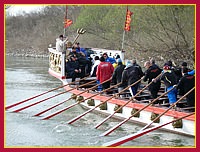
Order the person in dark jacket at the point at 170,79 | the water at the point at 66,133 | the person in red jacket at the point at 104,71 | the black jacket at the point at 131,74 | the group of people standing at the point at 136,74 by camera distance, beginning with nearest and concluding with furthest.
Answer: the water at the point at 66,133 → the group of people standing at the point at 136,74 → the person in dark jacket at the point at 170,79 → the black jacket at the point at 131,74 → the person in red jacket at the point at 104,71

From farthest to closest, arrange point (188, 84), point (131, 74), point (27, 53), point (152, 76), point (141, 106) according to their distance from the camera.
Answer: point (27, 53), point (131, 74), point (152, 76), point (141, 106), point (188, 84)

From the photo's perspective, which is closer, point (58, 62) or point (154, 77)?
point (154, 77)

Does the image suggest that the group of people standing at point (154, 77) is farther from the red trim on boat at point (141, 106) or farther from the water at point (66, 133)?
the water at point (66, 133)

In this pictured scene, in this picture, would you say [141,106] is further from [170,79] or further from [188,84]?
[188,84]

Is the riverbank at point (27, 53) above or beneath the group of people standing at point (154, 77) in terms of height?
above

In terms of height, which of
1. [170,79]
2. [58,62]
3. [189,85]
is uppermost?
[58,62]

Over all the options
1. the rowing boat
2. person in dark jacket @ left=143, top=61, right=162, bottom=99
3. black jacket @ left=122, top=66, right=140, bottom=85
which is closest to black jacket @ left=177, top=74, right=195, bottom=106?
the rowing boat

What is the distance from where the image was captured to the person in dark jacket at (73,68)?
49.9 feet

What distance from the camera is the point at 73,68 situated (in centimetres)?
1535

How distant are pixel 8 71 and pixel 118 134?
15650 millimetres

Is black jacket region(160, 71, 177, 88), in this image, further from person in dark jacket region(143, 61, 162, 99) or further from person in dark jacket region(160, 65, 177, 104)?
person in dark jacket region(143, 61, 162, 99)

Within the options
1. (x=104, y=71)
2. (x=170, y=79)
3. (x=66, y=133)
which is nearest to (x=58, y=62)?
(x=104, y=71)

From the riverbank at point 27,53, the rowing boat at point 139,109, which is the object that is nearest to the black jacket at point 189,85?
the rowing boat at point 139,109

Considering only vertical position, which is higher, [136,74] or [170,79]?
[136,74]
